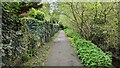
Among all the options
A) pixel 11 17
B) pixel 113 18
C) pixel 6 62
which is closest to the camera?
pixel 6 62

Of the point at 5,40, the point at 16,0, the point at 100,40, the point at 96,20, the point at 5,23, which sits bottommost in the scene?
the point at 100,40

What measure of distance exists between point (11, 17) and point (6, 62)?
1.53 m

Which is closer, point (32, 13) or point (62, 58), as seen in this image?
point (62, 58)

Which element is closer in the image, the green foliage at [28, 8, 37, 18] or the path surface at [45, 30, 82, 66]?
the path surface at [45, 30, 82, 66]

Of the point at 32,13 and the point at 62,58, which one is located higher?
the point at 32,13

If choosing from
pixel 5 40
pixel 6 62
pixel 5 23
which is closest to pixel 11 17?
pixel 5 23

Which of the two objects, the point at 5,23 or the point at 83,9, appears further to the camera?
the point at 83,9

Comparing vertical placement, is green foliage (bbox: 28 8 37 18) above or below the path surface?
above

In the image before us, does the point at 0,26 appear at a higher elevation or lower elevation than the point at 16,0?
lower

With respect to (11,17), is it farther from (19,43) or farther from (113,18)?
(113,18)

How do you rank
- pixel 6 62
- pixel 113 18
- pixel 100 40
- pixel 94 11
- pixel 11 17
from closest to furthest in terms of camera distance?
pixel 6 62 < pixel 11 17 < pixel 113 18 < pixel 94 11 < pixel 100 40

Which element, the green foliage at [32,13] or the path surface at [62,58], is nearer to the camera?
the path surface at [62,58]

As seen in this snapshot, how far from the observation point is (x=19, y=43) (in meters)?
7.30

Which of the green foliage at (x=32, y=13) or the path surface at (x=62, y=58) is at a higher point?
the green foliage at (x=32, y=13)
